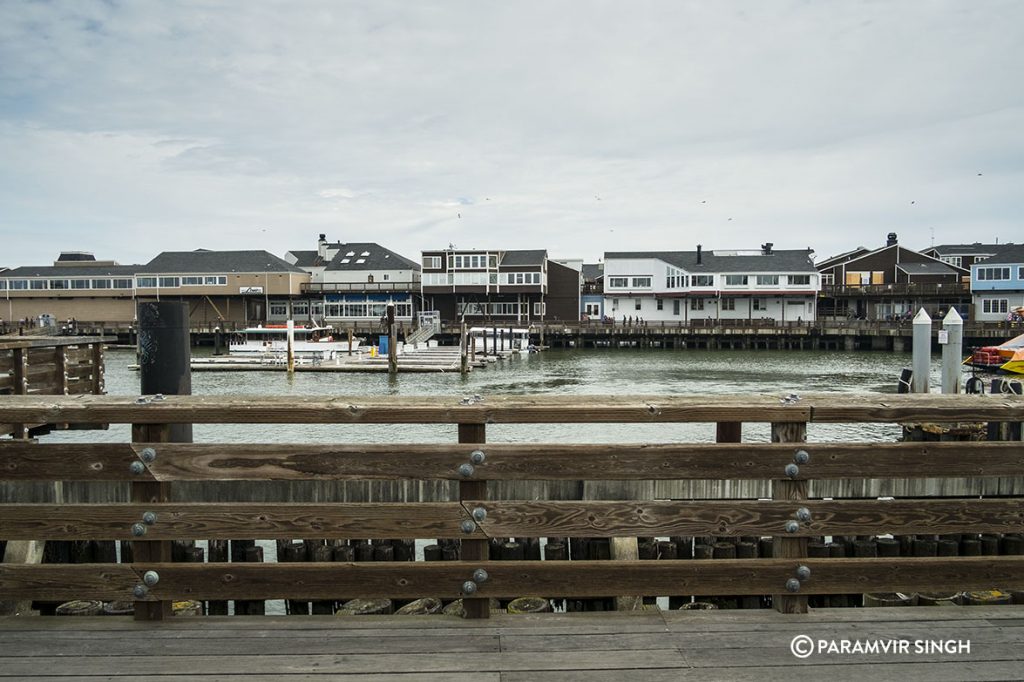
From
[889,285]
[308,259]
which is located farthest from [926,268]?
[308,259]

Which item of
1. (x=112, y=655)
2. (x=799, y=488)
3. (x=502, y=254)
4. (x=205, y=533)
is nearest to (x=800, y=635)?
(x=799, y=488)

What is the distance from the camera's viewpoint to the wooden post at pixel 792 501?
12.7 ft

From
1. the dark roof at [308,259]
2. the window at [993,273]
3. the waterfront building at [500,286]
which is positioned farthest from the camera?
the dark roof at [308,259]

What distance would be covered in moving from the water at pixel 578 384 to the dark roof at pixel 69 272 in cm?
2822

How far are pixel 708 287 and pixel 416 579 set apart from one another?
264ft

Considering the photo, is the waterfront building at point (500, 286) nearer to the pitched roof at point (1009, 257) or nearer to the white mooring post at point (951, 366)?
the pitched roof at point (1009, 257)

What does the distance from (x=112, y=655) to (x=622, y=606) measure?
263cm

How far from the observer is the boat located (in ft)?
120

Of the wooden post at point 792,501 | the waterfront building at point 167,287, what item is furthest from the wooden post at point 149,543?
the waterfront building at point 167,287

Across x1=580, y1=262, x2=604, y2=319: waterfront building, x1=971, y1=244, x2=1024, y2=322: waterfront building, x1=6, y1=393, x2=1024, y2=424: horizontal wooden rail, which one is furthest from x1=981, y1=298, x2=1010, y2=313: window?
x1=6, y1=393, x2=1024, y2=424: horizontal wooden rail

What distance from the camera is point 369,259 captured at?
88.1 m

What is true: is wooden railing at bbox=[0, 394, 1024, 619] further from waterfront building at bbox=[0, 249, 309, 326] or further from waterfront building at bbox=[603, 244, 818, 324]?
waterfront building at bbox=[0, 249, 309, 326]

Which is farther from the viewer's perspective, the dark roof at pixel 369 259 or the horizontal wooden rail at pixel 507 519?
the dark roof at pixel 369 259

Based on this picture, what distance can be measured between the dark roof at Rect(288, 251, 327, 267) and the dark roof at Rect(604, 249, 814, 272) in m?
35.9
